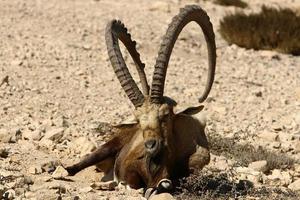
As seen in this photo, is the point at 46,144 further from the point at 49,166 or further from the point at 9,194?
the point at 9,194

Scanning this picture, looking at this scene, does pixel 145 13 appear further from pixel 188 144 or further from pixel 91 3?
pixel 188 144

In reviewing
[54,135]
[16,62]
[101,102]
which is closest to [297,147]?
[101,102]

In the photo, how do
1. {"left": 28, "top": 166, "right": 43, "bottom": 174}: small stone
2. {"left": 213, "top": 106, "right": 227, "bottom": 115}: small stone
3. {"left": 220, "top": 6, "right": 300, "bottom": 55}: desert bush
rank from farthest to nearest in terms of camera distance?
{"left": 220, "top": 6, "right": 300, "bottom": 55}: desert bush
{"left": 213, "top": 106, "right": 227, "bottom": 115}: small stone
{"left": 28, "top": 166, "right": 43, "bottom": 174}: small stone

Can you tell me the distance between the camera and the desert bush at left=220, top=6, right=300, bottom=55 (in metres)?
16.3

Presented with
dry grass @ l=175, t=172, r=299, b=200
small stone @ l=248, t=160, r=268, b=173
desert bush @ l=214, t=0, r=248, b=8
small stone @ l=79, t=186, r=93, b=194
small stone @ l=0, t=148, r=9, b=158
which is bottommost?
small stone @ l=248, t=160, r=268, b=173

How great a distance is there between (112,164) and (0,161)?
1046mm

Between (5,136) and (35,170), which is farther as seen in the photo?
(5,136)

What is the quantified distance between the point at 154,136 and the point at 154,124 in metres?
0.10

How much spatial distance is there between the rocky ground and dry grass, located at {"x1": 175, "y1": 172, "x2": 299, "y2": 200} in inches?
0.5

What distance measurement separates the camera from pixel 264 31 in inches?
663

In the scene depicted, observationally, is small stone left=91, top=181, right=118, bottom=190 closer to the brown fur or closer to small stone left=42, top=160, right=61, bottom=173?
the brown fur

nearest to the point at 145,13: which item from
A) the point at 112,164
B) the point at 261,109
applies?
the point at 261,109

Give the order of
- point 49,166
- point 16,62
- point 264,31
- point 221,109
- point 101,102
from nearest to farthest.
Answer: point 49,166 → point 101,102 → point 221,109 → point 16,62 → point 264,31

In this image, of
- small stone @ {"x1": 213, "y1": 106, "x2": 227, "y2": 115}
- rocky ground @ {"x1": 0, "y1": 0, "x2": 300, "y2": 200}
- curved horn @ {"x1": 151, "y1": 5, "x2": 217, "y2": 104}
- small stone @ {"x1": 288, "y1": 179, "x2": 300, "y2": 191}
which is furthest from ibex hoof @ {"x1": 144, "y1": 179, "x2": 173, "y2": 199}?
small stone @ {"x1": 213, "y1": 106, "x2": 227, "y2": 115}
